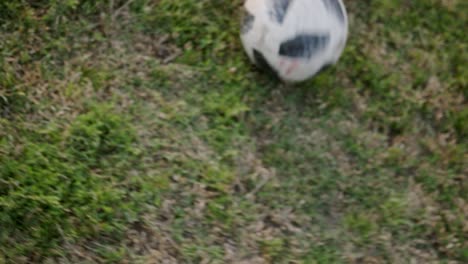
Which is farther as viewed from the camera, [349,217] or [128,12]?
[128,12]

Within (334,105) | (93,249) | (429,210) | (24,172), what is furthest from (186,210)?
(429,210)

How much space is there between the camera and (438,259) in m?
3.27

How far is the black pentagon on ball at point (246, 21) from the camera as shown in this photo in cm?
321

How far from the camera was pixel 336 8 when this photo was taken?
3.21 meters

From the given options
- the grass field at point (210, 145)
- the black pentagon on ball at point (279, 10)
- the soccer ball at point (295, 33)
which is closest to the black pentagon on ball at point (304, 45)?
the soccer ball at point (295, 33)

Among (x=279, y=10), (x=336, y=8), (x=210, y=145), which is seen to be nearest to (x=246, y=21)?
(x=279, y=10)

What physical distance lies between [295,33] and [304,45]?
0.07 m

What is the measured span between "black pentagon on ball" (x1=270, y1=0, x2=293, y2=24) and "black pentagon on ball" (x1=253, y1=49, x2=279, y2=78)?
0.21 meters

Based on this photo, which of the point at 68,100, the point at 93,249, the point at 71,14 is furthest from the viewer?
the point at 71,14

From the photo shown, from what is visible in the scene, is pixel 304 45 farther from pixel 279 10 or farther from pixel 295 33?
pixel 279 10

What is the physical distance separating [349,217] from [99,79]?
1.41 meters

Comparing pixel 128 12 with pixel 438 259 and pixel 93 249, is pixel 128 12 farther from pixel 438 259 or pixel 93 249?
pixel 438 259

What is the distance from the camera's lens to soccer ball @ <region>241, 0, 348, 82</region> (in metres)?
3.11

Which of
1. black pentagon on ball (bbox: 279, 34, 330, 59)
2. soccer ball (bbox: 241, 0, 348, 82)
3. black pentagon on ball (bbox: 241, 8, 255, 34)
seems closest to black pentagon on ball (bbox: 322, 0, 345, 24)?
soccer ball (bbox: 241, 0, 348, 82)
